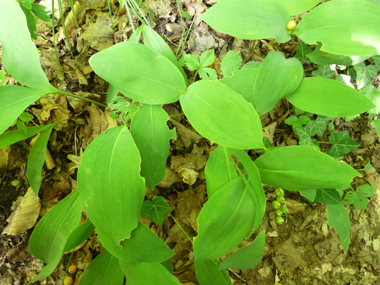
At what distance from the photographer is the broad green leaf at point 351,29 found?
33.0 inches

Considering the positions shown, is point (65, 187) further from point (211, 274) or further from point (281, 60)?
point (281, 60)

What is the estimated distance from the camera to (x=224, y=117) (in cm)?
77

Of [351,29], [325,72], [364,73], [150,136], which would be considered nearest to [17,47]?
[150,136]

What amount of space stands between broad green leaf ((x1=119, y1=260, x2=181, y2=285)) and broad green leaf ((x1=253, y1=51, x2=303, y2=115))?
717mm

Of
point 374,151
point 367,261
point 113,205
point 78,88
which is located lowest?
point 367,261

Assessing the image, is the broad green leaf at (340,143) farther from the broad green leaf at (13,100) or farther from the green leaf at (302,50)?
the broad green leaf at (13,100)

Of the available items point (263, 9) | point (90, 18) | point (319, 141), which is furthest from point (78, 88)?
point (319, 141)

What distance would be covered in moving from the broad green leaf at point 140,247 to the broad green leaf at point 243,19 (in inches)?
32.2

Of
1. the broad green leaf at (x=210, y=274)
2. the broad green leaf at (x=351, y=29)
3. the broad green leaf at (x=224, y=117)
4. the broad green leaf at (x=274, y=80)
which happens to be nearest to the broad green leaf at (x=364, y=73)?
the broad green leaf at (x=351, y=29)

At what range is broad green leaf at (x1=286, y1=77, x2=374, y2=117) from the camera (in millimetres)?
852

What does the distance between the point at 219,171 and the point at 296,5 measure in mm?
768

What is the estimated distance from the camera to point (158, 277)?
87 cm

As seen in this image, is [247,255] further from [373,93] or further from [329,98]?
[373,93]

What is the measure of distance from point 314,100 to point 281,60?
0.67ft
